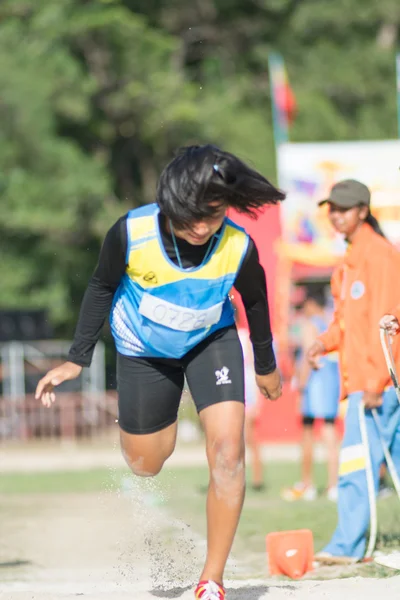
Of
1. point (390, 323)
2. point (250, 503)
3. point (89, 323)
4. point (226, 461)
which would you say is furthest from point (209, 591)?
point (250, 503)

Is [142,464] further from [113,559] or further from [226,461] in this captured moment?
[113,559]

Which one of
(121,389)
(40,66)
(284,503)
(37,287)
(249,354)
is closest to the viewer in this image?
(121,389)

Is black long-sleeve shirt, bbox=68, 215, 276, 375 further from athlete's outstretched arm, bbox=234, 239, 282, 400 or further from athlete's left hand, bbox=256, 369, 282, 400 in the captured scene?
athlete's left hand, bbox=256, 369, 282, 400

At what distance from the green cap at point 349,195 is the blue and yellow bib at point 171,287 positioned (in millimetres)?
1742

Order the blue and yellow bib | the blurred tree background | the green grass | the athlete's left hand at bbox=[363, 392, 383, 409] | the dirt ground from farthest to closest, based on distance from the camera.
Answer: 1. the blurred tree background
2. the green grass
3. the athlete's left hand at bbox=[363, 392, 383, 409]
4. the dirt ground
5. the blue and yellow bib

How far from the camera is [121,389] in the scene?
5.36m

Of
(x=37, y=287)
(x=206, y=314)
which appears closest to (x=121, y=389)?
(x=206, y=314)

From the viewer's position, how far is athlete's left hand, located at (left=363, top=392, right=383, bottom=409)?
20.6ft

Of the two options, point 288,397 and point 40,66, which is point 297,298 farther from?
point 40,66

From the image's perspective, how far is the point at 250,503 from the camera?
10203 millimetres

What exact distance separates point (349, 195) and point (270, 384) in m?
1.74

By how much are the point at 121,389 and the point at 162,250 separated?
2.75 feet

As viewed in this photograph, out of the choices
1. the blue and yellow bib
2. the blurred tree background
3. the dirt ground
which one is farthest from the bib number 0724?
the blurred tree background

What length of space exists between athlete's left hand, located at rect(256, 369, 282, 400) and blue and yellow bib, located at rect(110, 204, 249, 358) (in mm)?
361
